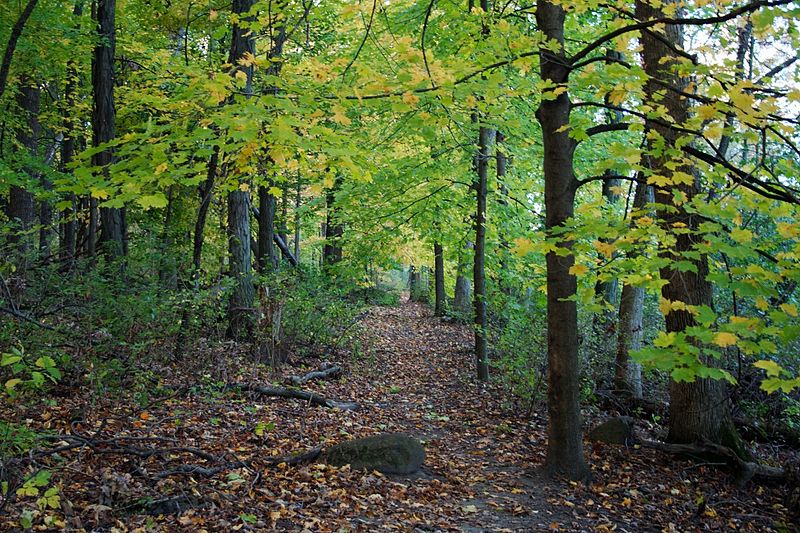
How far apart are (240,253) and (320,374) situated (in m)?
2.55

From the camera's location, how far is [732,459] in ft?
20.3

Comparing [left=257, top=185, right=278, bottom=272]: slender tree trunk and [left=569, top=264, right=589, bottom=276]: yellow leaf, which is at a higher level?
[left=257, top=185, right=278, bottom=272]: slender tree trunk

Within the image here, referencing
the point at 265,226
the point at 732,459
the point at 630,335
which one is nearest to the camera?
the point at 732,459

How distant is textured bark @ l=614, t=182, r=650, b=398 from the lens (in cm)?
862

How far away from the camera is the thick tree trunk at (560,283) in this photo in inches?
220

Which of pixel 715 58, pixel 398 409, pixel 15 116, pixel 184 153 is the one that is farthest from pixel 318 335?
pixel 15 116

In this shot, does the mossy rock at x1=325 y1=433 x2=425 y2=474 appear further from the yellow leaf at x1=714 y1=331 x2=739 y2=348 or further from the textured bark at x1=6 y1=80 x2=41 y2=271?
the textured bark at x1=6 y1=80 x2=41 y2=271

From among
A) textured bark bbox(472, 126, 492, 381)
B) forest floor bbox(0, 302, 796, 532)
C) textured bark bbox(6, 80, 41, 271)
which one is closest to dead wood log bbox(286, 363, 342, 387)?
forest floor bbox(0, 302, 796, 532)

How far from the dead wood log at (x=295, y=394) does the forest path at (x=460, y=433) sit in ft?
1.34

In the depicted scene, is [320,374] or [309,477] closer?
[309,477]

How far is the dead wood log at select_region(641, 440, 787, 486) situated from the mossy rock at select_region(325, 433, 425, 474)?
3.08 m

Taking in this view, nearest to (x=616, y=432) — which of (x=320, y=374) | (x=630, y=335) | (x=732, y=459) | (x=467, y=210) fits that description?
(x=732, y=459)

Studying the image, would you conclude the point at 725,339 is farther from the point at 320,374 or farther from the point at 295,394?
the point at 320,374

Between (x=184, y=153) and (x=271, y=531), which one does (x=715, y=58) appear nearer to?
(x=184, y=153)
